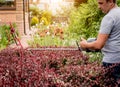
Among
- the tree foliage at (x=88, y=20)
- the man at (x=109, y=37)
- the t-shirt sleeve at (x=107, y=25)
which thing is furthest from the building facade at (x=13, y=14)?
the t-shirt sleeve at (x=107, y=25)

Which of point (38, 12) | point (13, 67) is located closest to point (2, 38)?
point (13, 67)

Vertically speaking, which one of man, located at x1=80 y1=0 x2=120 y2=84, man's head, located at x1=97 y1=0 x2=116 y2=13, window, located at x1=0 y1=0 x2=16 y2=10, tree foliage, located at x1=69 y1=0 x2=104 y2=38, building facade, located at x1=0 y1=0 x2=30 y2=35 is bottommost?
building facade, located at x1=0 y1=0 x2=30 y2=35

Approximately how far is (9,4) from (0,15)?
2.42 ft

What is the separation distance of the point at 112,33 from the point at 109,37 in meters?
0.06

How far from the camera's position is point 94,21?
10.7 metres

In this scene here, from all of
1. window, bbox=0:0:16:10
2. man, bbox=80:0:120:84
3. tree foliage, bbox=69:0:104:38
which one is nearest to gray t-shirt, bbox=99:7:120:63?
man, bbox=80:0:120:84

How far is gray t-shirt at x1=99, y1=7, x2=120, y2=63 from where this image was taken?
4.63 m

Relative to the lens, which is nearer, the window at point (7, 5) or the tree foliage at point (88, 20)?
the tree foliage at point (88, 20)

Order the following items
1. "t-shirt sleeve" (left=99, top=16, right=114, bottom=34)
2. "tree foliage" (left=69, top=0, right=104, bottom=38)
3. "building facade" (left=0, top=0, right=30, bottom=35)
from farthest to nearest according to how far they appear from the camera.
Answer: "building facade" (left=0, top=0, right=30, bottom=35) < "tree foliage" (left=69, top=0, right=104, bottom=38) < "t-shirt sleeve" (left=99, top=16, right=114, bottom=34)

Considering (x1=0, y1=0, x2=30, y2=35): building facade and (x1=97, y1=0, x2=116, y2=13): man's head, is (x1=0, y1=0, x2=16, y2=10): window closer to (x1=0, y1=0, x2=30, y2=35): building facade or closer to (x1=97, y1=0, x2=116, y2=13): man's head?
(x1=0, y1=0, x2=30, y2=35): building facade

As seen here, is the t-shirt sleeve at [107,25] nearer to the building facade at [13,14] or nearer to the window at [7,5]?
the building facade at [13,14]

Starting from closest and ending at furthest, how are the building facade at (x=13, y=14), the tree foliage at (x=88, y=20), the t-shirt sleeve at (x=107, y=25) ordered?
the t-shirt sleeve at (x=107, y=25)
the tree foliage at (x=88, y=20)
the building facade at (x=13, y=14)

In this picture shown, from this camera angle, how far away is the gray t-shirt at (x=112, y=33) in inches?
182

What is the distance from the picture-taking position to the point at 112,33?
4.74 meters
